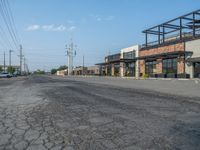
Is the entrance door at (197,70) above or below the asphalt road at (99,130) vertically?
above

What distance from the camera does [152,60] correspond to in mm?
55812

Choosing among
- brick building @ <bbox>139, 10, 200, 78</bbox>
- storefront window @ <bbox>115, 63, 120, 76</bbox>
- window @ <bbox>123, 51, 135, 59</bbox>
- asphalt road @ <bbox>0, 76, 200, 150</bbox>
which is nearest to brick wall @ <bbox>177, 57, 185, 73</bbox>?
brick building @ <bbox>139, 10, 200, 78</bbox>

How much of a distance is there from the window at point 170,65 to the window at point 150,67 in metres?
4.01

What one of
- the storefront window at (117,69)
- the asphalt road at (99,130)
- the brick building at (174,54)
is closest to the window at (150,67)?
the brick building at (174,54)

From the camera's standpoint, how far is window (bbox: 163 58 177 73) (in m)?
47.4

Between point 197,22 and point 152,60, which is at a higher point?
point 197,22

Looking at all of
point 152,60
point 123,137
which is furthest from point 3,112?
point 152,60

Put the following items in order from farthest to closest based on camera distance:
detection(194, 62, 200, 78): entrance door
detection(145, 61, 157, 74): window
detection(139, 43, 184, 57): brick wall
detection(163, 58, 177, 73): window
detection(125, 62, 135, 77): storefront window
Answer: detection(125, 62, 135, 77): storefront window < detection(145, 61, 157, 74): window < detection(163, 58, 177, 73): window < detection(139, 43, 184, 57): brick wall < detection(194, 62, 200, 78): entrance door

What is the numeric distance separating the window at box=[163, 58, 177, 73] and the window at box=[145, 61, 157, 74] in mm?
4008

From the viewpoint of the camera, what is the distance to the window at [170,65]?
156 feet

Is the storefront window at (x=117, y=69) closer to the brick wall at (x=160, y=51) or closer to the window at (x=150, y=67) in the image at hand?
the brick wall at (x=160, y=51)

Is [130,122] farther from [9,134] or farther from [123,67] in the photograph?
[123,67]

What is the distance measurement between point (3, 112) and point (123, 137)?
17.2ft

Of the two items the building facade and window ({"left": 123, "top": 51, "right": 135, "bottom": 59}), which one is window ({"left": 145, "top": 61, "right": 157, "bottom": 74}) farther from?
window ({"left": 123, "top": 51, "right": 135, "bottom": 59})
